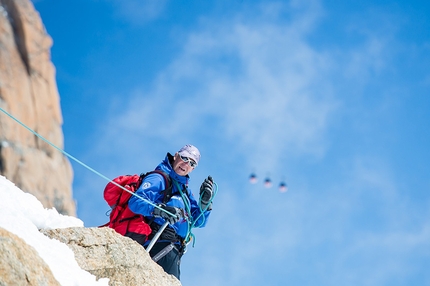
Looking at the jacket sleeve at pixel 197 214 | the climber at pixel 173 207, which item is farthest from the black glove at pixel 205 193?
the jacket sleeve at pixel 197 214

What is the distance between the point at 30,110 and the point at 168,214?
37277 millimetres

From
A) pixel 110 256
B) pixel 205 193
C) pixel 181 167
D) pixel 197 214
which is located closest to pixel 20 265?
pixel 110 256

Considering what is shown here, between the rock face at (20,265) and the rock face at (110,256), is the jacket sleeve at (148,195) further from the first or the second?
the rock face at (20,265)

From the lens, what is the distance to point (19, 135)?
38.1 m

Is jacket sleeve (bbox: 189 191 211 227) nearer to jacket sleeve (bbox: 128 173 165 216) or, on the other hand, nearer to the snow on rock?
jacket sleeve (bbox: 128 173 165 216)

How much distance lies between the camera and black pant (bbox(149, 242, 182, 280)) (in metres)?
6.82

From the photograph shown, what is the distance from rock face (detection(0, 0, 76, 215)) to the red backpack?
101 ft

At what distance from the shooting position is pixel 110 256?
5.34m

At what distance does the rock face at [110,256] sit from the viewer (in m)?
5.08

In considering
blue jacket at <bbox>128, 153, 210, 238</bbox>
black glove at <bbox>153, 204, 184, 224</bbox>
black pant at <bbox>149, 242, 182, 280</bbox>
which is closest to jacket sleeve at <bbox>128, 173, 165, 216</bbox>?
blue jacket at <bbox>128, 153, 210, 238</bbox>

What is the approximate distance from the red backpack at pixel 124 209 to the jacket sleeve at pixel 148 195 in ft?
0.42

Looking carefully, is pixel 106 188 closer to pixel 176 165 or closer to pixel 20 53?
pixel 176 165

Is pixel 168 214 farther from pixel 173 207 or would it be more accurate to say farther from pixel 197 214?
pixel 197 214

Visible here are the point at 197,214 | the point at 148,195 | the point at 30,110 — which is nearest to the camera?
the point at 148,195
